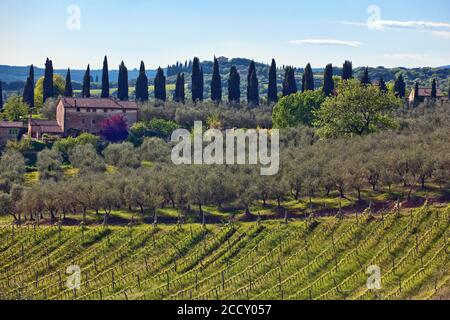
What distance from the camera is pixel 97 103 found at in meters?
93.1

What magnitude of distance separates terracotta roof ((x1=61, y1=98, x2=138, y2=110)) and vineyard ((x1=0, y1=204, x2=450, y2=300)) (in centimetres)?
3850

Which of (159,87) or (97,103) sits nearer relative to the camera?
(97,103)

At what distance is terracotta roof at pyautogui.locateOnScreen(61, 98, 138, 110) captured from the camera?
90.4 m

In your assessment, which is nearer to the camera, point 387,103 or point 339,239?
point 339,239

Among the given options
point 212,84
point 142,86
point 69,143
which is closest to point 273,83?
point 212,84

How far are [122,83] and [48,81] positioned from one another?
31.8 ft

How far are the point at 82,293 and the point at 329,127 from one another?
40.4 m

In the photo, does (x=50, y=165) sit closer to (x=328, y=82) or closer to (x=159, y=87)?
(x=159, y=87)


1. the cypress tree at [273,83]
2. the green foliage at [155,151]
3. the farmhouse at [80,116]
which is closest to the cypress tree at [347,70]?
the cypress tree at [273,83]

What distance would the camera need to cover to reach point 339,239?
149 ft

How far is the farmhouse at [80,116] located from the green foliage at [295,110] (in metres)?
17.4

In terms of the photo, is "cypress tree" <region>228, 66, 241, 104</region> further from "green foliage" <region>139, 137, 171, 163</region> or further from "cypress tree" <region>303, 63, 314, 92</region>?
"green foliage" <region>139, 137, 171, 163</region>
